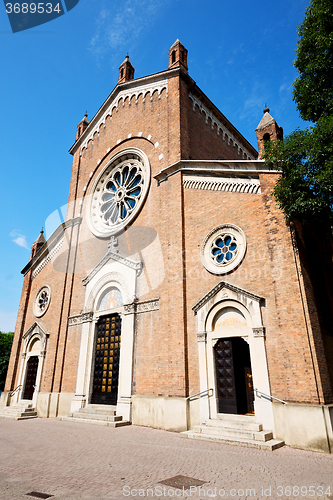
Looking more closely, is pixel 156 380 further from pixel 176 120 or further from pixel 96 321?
pixel 176 120

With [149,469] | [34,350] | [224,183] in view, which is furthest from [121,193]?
[149,469]

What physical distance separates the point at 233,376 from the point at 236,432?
181cm

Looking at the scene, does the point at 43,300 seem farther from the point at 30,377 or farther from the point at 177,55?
the point at 177,55

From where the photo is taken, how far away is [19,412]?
15.6 meters

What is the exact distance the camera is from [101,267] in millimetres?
16234

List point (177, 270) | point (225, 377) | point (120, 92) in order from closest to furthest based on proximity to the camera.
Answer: point (225, 377), point (177, 270), point (120, 92)

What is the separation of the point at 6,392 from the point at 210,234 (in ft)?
51.1

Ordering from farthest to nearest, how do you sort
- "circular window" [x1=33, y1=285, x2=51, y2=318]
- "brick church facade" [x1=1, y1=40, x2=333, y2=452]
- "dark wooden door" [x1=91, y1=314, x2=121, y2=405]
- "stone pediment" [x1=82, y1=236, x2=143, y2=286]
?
"circular window" [x1=33, y1=285, x2=51, y2=318] → "stone pediment" [x1=82, y1=236, x2=143, y2=286] → "dark wooden door" [x1=91, y1=314, x2=121, y2=405] → "brick church facade" [x1=1, y1=40, x2=333, y2=452]

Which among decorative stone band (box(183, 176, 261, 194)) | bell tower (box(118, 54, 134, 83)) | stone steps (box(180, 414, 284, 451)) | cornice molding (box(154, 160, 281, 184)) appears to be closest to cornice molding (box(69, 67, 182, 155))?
bell tower (box(118, 54, 134, 83))

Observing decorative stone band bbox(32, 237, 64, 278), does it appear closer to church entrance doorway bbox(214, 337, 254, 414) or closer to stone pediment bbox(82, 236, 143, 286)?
stone pediment bbox(82, 236, 143, 286)

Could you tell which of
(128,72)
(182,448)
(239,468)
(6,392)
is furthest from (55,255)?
(239,468)

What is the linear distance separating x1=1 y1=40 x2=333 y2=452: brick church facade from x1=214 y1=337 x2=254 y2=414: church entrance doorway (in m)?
0.05

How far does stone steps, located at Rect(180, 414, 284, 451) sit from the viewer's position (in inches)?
320

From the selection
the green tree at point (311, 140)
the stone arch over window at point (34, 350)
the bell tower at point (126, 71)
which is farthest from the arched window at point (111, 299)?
the bell tower at point (126, 71)
